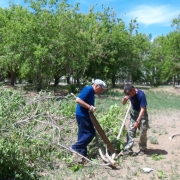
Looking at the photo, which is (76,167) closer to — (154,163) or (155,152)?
(154,163)

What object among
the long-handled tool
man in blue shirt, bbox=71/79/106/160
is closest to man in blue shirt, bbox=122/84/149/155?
the long-handled tool

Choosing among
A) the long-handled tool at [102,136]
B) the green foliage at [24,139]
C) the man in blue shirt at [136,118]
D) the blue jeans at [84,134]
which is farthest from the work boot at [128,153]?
the green foliage at [24,139]

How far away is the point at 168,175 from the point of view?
555 cm

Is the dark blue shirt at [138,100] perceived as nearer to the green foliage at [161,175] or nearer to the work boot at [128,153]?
the work boot at [128,153]

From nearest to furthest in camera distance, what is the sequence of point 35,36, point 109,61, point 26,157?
1. point 26,157
2. point 35,36
3. point 109,61

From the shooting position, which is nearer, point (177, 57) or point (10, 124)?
point (10, 124)

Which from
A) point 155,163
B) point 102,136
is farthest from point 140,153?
point 102,136

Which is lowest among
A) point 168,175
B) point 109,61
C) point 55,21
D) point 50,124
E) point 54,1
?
point 168,175

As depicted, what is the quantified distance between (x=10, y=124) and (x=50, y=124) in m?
0.89

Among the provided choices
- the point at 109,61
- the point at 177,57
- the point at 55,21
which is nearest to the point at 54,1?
the point at 55,21

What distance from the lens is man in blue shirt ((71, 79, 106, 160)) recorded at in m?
5.97

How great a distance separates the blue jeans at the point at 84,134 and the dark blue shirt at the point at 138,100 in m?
1.07

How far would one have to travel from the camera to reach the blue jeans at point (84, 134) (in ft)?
19.9

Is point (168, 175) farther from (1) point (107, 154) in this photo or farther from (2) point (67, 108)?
(2) point (67, 108)
